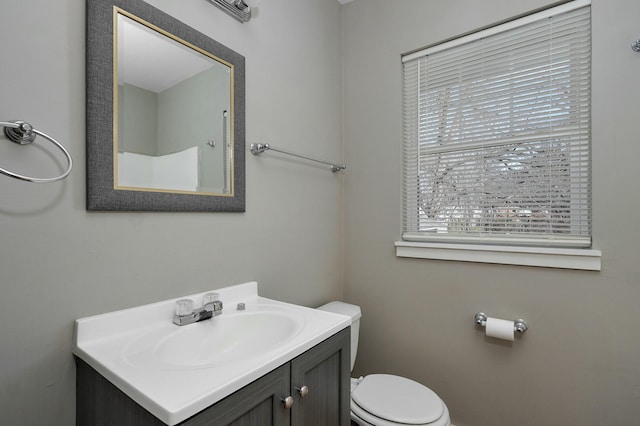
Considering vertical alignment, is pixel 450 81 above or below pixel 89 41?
above

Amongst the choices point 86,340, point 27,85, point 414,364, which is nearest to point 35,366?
point 86,340

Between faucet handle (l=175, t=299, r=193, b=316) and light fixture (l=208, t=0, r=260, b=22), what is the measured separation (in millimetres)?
1144

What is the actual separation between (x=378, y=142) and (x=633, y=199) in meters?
1.16

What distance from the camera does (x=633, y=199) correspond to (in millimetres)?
1228

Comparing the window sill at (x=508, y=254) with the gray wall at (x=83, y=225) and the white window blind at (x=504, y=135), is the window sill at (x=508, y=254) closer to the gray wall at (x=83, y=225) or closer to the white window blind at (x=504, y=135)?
the white window blind at (x=504, y=135)

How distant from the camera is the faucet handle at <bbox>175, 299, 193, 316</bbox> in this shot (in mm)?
1014

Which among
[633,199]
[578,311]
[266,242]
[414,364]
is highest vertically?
[633,199]

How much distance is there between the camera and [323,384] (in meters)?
0.97

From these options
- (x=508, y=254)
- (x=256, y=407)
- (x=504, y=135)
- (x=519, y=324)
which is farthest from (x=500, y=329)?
(x=256, y=407)

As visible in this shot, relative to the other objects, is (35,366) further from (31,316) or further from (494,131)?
(494,131)

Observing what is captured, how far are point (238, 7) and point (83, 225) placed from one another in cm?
104

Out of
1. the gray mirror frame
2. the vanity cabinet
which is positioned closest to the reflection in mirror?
the gray mirror frame

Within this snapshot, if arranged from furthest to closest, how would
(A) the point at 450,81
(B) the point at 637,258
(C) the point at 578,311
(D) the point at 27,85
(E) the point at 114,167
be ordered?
(A) the point at 450,81 < (C) the point at 578,311 < (B) the point at 637,258 < (E) the point at 114,167 < (D) the point at 27,85

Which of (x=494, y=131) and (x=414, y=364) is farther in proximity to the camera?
(x=414, y=364)
